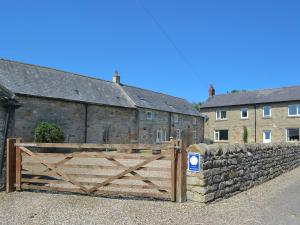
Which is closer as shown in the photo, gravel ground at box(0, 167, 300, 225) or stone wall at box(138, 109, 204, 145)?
gravel ground at box(0, 167, 300, 225)

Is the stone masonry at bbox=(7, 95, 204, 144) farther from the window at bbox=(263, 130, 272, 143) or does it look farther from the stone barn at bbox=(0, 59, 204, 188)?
the window at bbox=(263, 130, 272, 143)

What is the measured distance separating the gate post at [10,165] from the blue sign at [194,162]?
4.98 m

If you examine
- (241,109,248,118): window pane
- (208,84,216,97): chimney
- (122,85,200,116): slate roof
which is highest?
(208,84,216,97): chimney

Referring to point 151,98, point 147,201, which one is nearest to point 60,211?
point 147,201

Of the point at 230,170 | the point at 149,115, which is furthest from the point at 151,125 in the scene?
the point at 230,170

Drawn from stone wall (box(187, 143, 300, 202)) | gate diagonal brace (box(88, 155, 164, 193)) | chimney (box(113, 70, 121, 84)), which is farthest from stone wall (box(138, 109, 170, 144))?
gate diagonal brace (box(88, 155, 164, 193))

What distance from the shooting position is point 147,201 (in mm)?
8641

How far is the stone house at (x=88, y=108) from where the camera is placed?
2491 cm

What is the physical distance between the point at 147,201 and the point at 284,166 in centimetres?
1009

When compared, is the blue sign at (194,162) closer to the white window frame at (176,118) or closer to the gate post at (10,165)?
the gate post at (10,165)

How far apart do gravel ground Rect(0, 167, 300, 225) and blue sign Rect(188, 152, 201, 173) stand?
2.71ft

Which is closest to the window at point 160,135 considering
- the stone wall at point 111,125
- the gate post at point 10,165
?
the stone wall at point 111,125

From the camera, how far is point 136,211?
7734 mm

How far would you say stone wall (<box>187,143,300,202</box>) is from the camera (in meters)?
8.52
